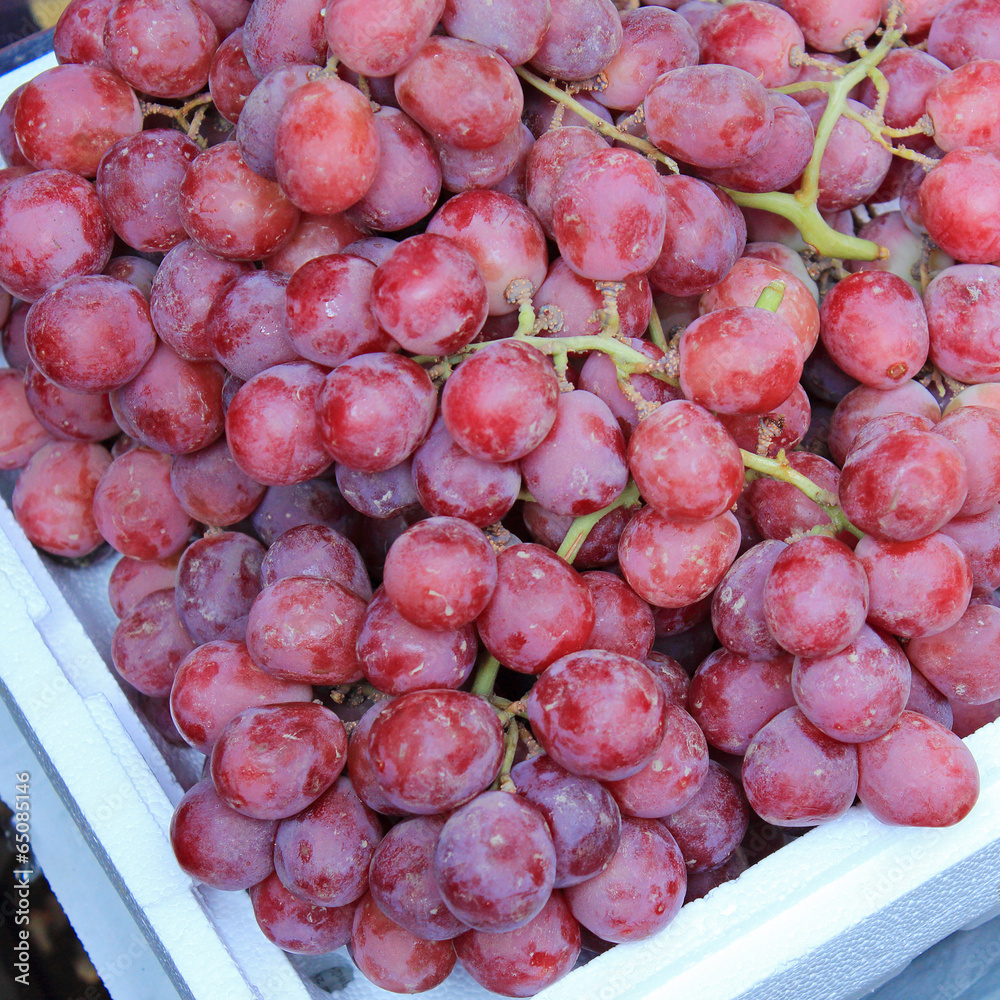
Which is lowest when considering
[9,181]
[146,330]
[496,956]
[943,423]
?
[496,956]

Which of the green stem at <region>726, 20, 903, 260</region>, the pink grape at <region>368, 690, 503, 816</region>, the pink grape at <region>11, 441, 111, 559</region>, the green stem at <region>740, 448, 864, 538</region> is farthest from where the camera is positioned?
the pink grape at <region>11, 441, 111, 559</region>

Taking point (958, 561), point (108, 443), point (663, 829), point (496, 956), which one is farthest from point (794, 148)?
point (108, 443)

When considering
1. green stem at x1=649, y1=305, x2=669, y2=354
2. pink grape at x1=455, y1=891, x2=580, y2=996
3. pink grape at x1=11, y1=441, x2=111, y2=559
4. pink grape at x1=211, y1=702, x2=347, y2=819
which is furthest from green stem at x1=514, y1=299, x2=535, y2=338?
pink grape at x1=11, y1=441, x2=111, y2=559

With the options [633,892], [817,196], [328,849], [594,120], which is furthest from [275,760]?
[817,196]

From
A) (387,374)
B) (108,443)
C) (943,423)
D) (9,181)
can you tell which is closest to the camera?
(387,374)

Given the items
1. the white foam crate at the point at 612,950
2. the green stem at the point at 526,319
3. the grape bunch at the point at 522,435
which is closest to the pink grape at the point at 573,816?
the grape bunch at the point at 522,435

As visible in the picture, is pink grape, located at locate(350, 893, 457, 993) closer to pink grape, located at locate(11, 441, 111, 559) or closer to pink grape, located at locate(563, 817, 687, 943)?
pink grape, located at locate(563, 817, 687, 943)

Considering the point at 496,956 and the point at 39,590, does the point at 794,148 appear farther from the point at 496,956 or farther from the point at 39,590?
the point at 39,590
